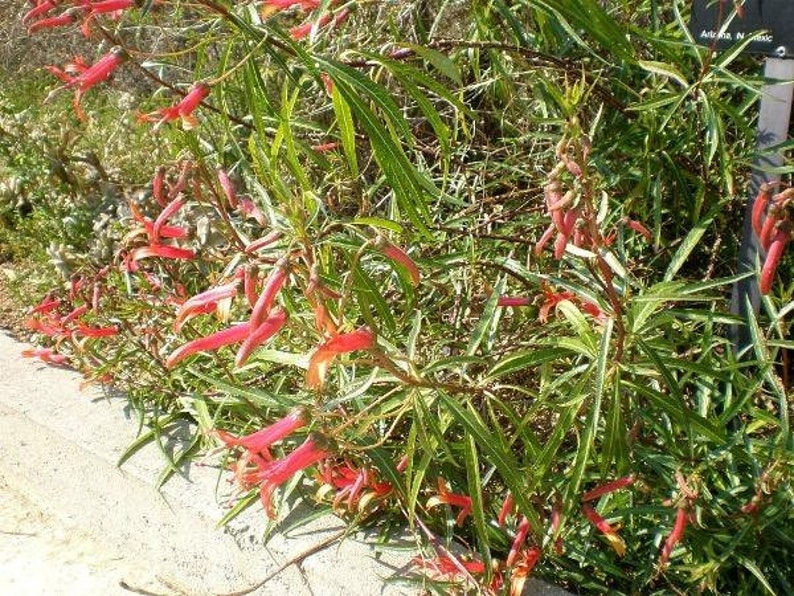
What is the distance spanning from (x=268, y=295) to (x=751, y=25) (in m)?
1.33

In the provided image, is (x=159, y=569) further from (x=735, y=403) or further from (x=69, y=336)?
(x=735, y=403)

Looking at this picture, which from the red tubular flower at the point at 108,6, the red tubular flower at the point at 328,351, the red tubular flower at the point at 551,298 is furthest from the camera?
the red tubular flower at the point at 551,298

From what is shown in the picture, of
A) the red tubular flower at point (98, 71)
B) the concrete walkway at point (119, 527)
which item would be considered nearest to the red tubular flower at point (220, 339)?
the red tubular flower at point (98, 71)

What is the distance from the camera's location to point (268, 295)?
1371mm

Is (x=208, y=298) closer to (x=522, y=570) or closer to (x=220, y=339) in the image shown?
(x=220, y=339)

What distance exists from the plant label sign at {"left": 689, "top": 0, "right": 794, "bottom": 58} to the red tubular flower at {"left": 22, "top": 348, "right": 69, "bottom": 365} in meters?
2.35

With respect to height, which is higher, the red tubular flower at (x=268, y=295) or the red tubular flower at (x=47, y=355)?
the red tubular flower at (x=268, y=295)

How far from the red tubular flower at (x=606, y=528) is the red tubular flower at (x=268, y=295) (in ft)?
3.03

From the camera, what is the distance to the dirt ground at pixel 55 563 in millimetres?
2748

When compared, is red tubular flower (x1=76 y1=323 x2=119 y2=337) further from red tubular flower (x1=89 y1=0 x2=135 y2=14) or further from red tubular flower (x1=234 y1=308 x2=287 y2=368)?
red tubular flower (x1=234 y1=308 x2=287 y2=368)

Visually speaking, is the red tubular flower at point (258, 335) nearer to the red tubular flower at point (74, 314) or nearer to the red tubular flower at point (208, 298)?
the red tubular flower at point (208, 298)

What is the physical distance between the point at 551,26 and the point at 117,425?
1.74 meters

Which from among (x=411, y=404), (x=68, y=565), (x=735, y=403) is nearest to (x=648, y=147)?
(x=735, y=403)

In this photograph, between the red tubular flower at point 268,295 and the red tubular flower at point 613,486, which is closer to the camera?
the red tubular flower at point 268,295
